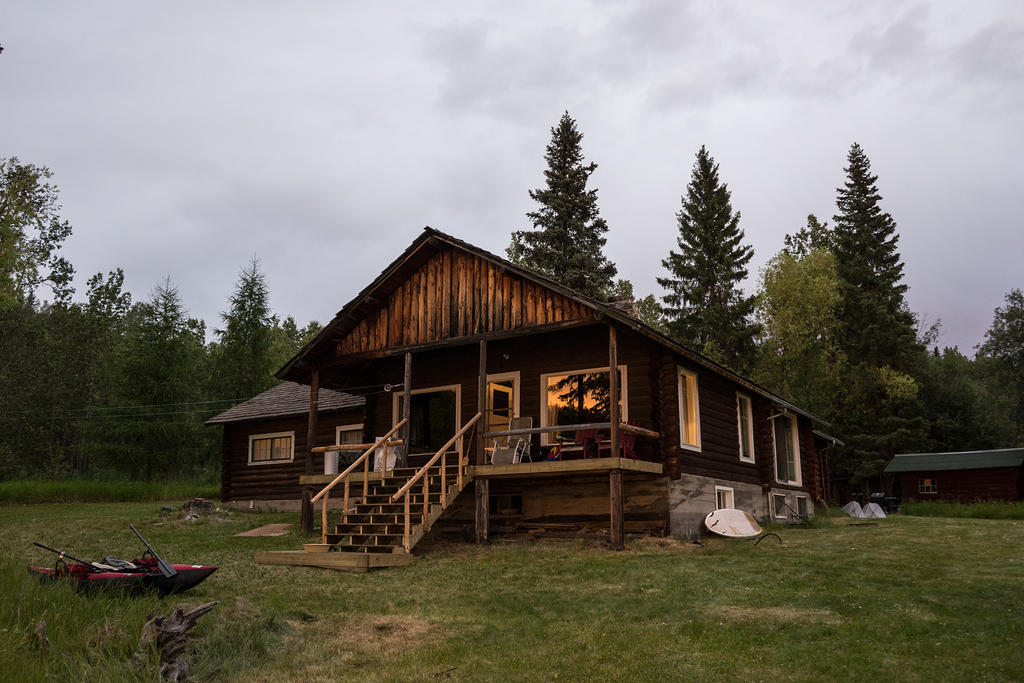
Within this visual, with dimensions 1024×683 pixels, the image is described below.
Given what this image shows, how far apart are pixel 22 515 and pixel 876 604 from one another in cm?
2493

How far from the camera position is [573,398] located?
19266 mm

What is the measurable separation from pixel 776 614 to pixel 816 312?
41042 mm

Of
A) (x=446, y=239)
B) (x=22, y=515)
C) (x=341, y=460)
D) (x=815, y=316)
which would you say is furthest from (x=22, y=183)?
(x=815, y=316)

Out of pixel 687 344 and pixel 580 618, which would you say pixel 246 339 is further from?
pixel 580 618

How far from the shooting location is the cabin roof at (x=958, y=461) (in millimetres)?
36031

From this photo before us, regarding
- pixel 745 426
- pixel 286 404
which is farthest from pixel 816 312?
pixel 286 404

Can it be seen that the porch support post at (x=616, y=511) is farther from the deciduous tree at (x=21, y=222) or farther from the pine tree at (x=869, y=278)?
the pine tree at (x=869, y=278)

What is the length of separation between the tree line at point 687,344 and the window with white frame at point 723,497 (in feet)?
69.5

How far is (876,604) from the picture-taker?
9750mm

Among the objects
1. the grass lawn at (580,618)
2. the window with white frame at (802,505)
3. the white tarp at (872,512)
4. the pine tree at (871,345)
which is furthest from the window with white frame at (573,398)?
the pine tree at (871,345)

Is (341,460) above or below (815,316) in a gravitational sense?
below

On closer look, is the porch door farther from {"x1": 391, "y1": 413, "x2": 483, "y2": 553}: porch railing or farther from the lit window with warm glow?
the lit window with warm glow

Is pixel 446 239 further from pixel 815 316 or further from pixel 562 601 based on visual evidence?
pixel 815 316

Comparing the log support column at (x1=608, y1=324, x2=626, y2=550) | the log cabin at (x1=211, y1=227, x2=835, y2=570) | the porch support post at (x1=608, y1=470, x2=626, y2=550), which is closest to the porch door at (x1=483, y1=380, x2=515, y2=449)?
the log cabin at (x1=211, y1=227, x2=835, y2=570)
